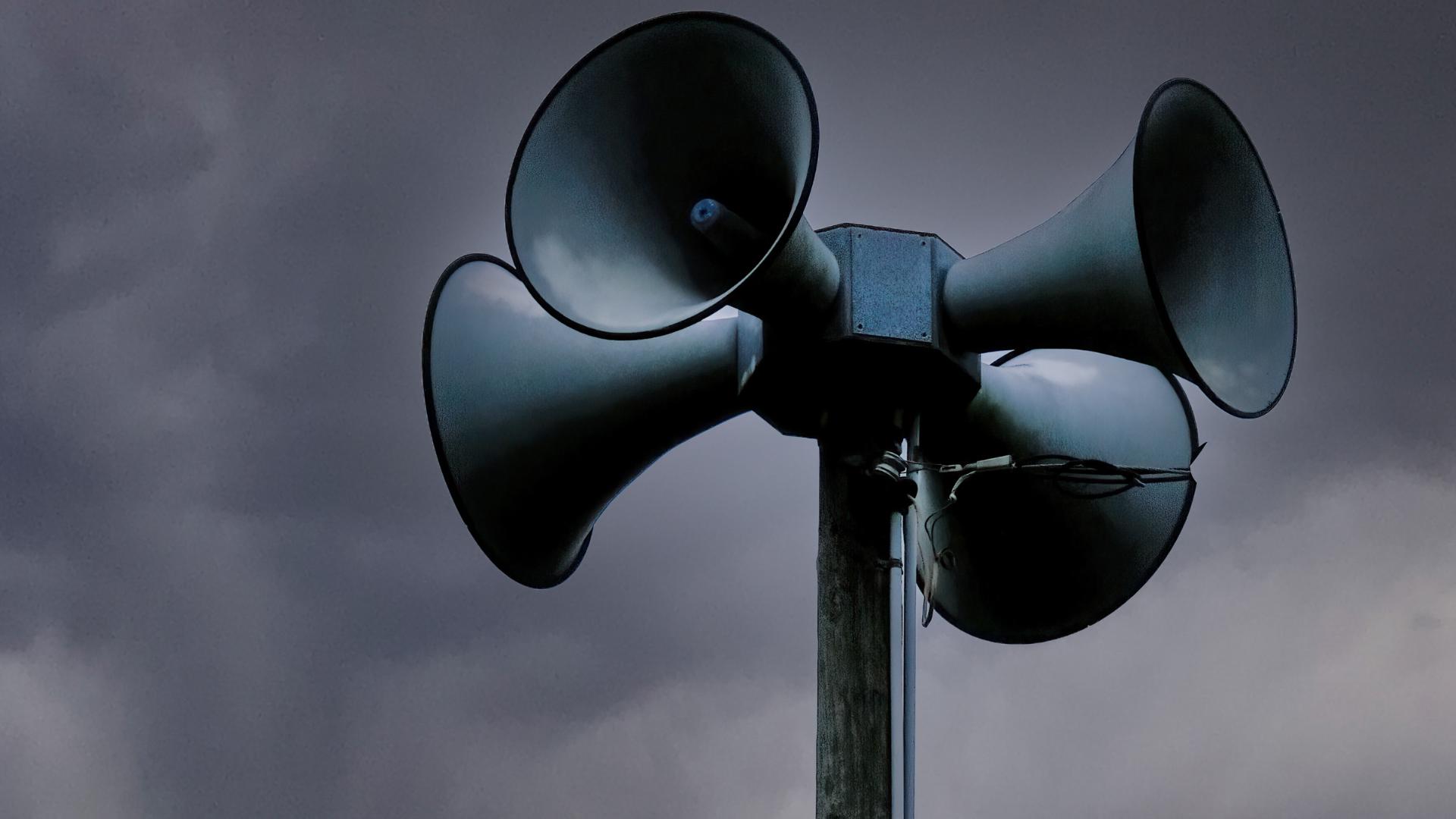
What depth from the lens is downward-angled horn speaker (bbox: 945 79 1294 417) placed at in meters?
4.50

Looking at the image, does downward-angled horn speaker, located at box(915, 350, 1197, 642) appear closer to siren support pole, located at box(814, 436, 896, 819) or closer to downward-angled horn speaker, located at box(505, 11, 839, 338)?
siren support pole, located at box(814, 436, 896, 819)

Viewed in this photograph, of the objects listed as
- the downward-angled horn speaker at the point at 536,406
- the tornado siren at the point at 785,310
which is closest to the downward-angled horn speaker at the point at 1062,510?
the tornado siren at the point at 785,310

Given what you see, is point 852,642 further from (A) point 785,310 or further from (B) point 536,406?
(B) point 536,406

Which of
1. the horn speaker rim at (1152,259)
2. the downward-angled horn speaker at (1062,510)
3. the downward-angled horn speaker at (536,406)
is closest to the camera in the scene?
the horn speaker rim at (1152,259)

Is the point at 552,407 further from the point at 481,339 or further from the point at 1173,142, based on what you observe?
the point at 1173,142

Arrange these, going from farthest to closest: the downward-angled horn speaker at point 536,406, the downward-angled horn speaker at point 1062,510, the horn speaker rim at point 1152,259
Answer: the downward-angled horn speaker at point 1062,510
the downward-angled horn speaker at point 536,406
the horn speaker rim at point 1152,259

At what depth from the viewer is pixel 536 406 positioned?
17.4 feet

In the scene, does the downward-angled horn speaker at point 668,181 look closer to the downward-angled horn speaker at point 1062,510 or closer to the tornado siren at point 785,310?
the tornado siren at point 785,310

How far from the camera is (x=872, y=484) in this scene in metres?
4.79

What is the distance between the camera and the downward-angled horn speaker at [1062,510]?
5484mm

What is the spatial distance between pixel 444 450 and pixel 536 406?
298 mm

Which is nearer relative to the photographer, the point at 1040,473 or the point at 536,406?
the point at 1040,473

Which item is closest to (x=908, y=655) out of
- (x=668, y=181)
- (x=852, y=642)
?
(x=852, y=642)

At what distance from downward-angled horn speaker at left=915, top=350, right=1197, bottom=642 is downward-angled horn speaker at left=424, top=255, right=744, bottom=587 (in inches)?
29.4
